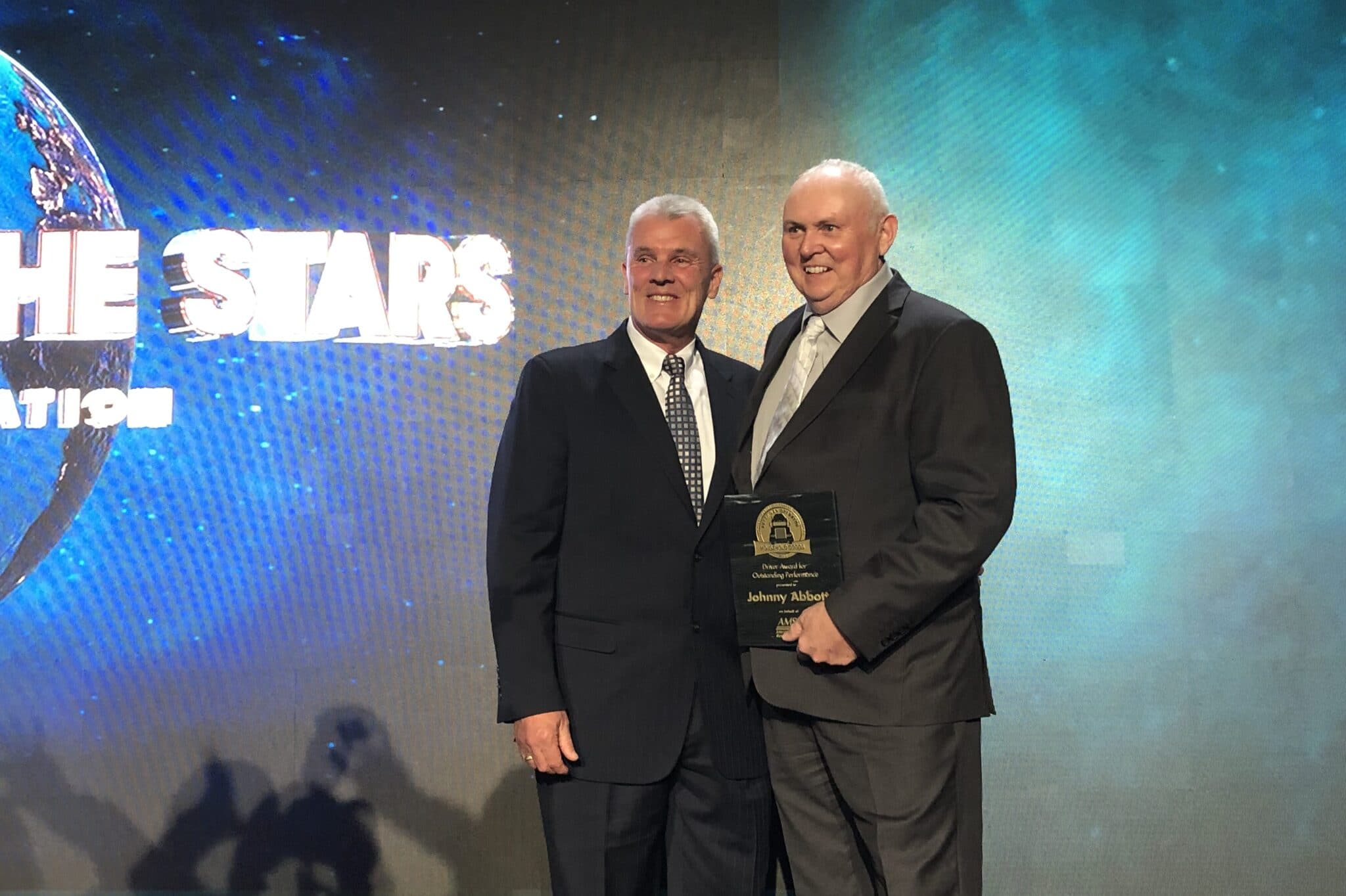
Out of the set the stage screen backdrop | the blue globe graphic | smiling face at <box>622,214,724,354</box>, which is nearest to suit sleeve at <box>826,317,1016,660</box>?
smiling face at <box>622,214,724,354</box>

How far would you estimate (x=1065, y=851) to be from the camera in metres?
3.15

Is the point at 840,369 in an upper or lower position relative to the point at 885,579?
upper

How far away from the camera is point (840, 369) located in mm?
1862

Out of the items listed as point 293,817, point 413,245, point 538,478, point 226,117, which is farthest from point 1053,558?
point 226,117

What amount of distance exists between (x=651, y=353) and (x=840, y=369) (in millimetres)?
547

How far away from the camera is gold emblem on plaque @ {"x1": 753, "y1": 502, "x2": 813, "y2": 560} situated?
1822 mm

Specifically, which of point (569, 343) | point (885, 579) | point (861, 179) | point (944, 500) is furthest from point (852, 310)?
point (569, 343)

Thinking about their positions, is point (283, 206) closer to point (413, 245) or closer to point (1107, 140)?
point (413, 245)

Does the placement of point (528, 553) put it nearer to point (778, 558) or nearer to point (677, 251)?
point (778, 558)

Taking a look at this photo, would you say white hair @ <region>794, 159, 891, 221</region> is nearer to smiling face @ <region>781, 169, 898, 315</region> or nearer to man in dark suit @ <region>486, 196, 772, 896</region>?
smiling face @ <region>781, 169, 898, 315</region>

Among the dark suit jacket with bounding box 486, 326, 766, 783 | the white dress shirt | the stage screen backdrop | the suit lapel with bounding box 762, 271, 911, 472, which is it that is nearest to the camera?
the suit lapel with bounding box 762, 271, 911, 472

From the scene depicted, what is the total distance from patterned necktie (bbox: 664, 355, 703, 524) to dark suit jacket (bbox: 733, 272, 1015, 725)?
0.32 meters

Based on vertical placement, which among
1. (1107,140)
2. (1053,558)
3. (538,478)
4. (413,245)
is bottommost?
(1053,558)

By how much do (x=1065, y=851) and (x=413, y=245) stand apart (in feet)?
8.13
